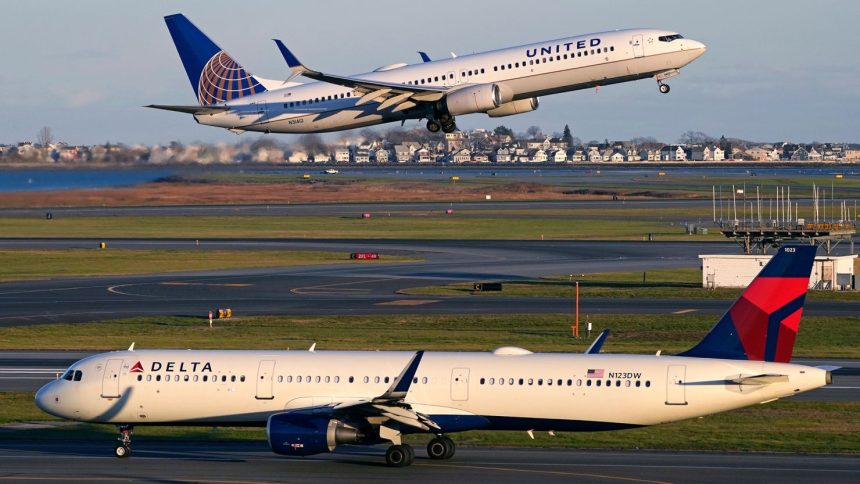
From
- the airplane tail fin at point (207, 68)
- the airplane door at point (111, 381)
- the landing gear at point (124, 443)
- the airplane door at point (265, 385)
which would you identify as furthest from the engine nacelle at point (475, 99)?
the landing gear at point (124, 443)

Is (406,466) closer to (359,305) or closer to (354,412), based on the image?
(354,412)

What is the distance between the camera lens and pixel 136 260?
10675 cm

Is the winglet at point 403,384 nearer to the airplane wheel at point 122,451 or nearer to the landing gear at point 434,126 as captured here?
the airplane wheel at point 122,451

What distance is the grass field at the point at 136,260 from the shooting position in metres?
100

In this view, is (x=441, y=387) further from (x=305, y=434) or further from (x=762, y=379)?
(x=762, y=379)

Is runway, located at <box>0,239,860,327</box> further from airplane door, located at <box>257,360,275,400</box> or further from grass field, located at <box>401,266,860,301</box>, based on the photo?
airplane door, located at <box>257,360,275,400</box>

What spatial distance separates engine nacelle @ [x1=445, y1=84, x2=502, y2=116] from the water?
27570 mm

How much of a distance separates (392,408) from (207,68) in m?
42.9

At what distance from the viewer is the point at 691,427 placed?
1763 inches

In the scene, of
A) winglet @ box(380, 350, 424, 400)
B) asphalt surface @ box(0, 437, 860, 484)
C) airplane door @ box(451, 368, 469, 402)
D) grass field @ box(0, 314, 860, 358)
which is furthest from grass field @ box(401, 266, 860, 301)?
winglet @ box(380, 350, 424, 400)

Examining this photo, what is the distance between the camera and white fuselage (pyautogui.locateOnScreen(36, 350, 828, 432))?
121ft

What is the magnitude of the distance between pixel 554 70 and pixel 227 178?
2617 inches

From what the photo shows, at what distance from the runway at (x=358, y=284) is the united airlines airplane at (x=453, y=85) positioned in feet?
40.2

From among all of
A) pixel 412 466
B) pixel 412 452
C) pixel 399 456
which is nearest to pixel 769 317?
pixel 412 452
